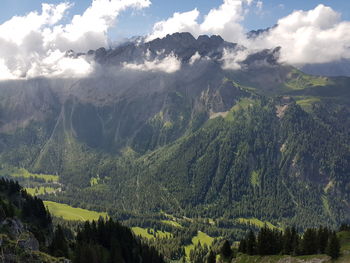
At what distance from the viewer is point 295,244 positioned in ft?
350

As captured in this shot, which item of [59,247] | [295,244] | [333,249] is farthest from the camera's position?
[295,244]

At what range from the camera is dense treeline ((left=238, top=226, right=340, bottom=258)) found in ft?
308

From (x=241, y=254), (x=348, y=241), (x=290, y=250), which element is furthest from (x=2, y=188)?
(x=348, y=241)

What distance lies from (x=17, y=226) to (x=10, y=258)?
40112 millimetres

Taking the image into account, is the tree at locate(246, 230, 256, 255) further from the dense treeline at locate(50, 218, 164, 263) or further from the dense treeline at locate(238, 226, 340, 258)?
the dense treeline at locate(50, 218, 164, 263)

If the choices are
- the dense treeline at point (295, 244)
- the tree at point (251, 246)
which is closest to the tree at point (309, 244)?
the dense treeline at point (295, 244)

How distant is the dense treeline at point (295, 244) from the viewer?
93.9 m

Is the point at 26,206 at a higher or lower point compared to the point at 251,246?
higher

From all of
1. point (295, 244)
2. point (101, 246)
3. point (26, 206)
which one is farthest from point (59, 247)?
point (295, 244)

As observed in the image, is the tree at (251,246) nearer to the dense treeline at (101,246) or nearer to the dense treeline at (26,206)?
the dense treeline at (101,246)

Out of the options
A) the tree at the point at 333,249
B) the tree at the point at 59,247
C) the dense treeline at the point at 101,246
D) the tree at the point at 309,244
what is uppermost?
the tree at the point at 333,249

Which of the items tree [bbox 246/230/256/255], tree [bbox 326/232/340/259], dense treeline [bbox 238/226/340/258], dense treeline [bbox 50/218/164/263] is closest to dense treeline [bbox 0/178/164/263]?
dense treeline [bbox 50/218/164/263]

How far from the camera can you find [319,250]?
98.8 m

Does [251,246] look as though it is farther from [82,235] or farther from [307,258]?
[82,235]
